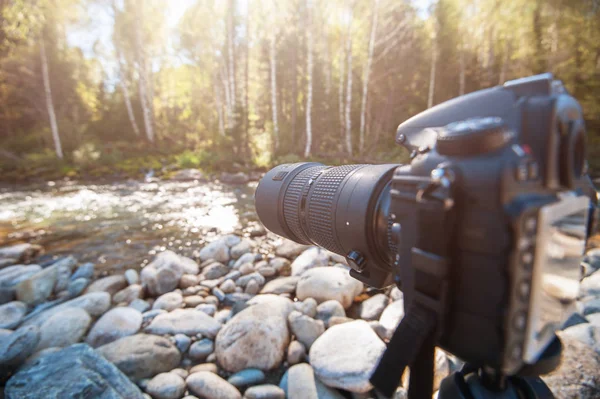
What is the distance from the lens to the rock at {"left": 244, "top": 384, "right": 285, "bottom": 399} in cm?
186

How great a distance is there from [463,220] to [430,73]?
16482 mm

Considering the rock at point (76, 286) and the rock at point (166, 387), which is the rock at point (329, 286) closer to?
the rock at point (166, 387)

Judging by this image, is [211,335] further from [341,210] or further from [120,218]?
[120,218]

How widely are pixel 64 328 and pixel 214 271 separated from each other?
1.54 meters

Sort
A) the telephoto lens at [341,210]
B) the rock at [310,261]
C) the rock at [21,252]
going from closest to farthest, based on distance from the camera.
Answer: the telephoto lens at [341,210]
the rock at [310,261]
the rock at [21,252]

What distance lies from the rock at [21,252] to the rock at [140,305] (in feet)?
8.68

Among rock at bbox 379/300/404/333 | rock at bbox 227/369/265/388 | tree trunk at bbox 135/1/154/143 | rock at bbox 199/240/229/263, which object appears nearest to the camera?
rock at bbox 227/369/265/388

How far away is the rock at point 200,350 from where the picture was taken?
2332 mm

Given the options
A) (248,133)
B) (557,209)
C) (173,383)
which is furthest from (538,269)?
(248,133)

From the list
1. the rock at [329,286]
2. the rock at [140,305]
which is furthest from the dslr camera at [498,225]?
the rock at [140,305]

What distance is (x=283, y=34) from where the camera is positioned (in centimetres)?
1384

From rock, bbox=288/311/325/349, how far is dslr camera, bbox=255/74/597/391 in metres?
1.61

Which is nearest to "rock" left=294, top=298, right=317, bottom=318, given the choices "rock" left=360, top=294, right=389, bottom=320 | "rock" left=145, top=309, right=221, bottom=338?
"rock" left=360, top=294, right=389, bottom=320

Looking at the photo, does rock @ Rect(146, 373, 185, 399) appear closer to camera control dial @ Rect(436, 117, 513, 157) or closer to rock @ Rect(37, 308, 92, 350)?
rock @ Rect(37, 308, 92, 350)
